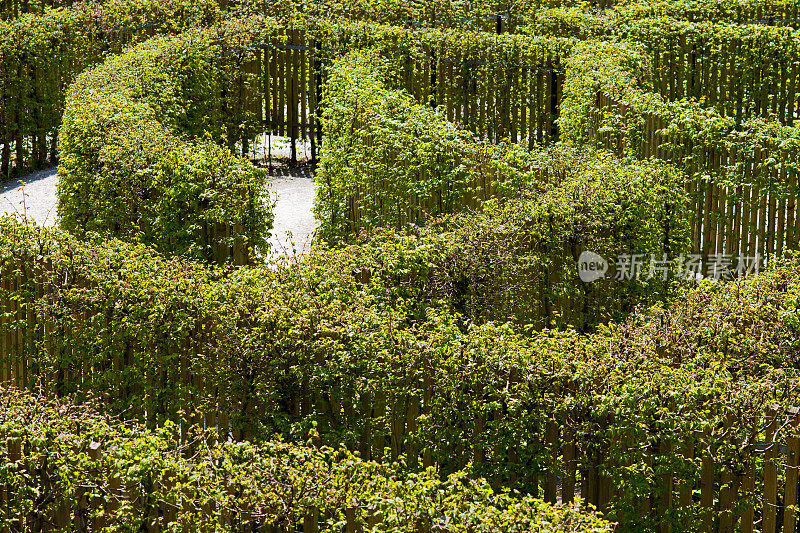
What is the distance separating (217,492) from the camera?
4688 mm

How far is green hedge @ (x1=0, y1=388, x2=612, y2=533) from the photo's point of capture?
4.46 metres

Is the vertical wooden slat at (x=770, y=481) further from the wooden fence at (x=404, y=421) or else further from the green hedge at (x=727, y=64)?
the green hedge at (x=727, y=64)

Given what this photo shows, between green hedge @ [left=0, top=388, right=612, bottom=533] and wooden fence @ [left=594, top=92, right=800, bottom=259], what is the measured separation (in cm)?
570

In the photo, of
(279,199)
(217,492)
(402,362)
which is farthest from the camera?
(279,199)

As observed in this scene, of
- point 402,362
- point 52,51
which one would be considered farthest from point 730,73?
point 402,362

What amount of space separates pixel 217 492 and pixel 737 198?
6712 mm

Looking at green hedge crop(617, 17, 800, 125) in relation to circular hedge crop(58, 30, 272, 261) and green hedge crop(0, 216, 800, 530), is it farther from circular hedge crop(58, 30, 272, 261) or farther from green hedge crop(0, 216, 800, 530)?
green hedge crop(0, 216, 800, 530)

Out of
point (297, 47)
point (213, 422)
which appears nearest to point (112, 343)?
point (213, 422)

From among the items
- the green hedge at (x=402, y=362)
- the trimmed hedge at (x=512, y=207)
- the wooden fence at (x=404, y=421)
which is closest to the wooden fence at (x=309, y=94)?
the trimmed hedge at (x=512, y=207)

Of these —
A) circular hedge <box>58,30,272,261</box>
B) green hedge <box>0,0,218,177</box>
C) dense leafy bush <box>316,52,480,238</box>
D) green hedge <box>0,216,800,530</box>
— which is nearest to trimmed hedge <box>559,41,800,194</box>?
dense leafy bush <box>316,52,480,238</box>

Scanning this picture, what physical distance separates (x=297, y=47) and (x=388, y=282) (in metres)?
8.98

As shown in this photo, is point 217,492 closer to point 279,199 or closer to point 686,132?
point 686,132

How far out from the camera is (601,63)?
41.1 feet

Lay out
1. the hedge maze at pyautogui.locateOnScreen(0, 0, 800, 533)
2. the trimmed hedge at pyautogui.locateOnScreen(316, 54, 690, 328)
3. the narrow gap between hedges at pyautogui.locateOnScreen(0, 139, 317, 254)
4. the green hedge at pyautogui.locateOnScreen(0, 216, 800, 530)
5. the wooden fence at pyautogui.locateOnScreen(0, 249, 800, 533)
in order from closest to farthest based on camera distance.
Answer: the hedge maze at pyautogui.locateOnScreen(0, 0, 800, 533), the wooden fence at pyautogui.locateOnScreen(0, 249, 800, 533), the green hedge at pyautogui.locateOnScreen(0, 216, 800, 530), the trimmed hedge at pyautogui.locateOnScreen(316, 54, 690, 328), the narrow gap between hedges at pyautogui.locateOnScreen(0, 139, 317, 254)
